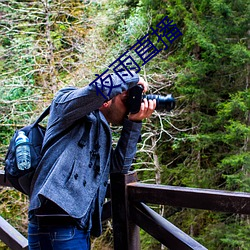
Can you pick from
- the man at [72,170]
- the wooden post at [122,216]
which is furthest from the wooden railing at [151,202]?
the man at [72,170]

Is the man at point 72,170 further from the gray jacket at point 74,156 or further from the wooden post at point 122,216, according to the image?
the wooden post at point 122,216

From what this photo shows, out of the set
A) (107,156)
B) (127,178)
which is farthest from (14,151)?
(127,178)

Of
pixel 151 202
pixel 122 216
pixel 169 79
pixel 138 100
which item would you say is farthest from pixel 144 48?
pixel 169 79

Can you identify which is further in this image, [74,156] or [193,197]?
[193,197]

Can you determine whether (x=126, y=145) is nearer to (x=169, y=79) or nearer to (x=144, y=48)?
(x=144, y=48)

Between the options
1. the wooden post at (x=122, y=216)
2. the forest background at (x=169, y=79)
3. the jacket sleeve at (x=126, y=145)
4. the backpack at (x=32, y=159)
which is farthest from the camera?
the forest background at (x=169, y=79)

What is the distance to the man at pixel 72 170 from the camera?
38.3 inches

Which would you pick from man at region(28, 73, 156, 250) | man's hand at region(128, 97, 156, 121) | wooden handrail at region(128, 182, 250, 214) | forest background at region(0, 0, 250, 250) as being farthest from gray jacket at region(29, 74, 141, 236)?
forest background at region(0, 0, 250, 250)

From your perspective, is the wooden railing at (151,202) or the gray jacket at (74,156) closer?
the gray jacket at (74,156)

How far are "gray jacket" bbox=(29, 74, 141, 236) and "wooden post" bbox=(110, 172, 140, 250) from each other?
29 centimetres

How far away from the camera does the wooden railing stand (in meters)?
1.13

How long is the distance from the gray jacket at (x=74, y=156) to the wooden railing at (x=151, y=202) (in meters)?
0.27

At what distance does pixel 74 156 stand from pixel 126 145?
0.23m

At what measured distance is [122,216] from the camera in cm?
141
